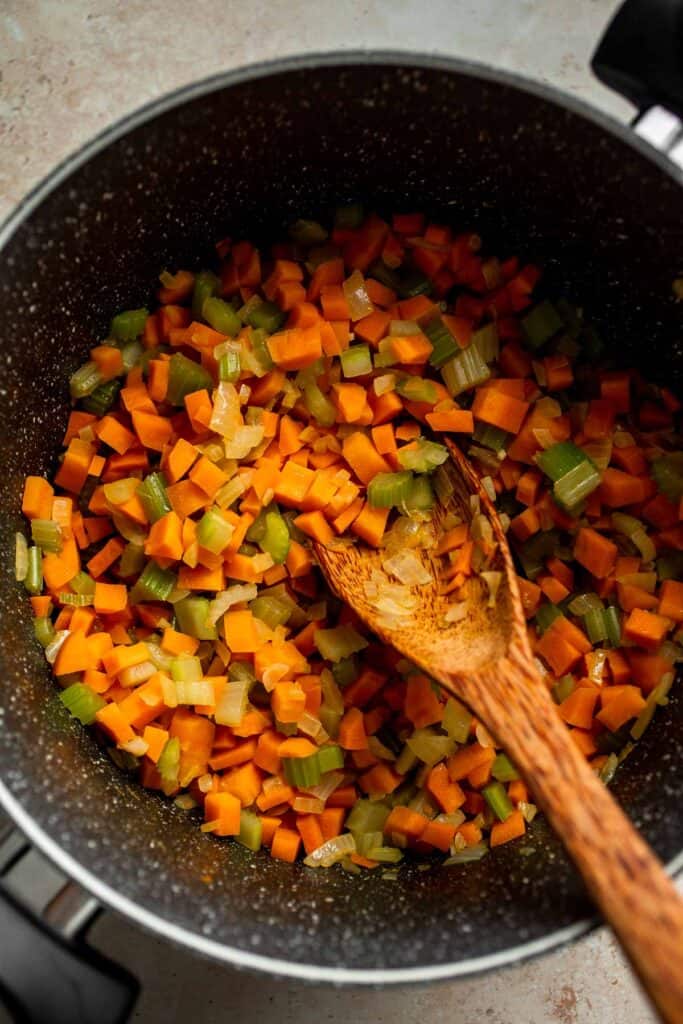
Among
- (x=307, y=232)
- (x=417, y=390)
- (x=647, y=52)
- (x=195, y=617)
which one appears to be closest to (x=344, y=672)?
(x=195, y=617)

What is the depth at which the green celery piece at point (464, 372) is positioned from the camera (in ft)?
5.49

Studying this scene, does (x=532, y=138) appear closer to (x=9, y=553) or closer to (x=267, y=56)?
(x=267, y=56)

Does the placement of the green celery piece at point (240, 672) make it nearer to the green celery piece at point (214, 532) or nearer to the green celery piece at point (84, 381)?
the green celery piece at point (214, 532)

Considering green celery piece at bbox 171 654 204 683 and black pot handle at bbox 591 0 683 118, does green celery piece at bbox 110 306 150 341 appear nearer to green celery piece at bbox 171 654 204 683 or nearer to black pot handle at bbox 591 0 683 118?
green celery piece at bbox 171 654 204 683

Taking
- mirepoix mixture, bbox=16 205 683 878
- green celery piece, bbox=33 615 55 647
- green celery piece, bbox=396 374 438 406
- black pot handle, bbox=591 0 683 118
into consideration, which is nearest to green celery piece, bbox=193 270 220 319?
mirepoix mixture, bbox=16 205 683 878

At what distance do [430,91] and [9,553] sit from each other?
967mm

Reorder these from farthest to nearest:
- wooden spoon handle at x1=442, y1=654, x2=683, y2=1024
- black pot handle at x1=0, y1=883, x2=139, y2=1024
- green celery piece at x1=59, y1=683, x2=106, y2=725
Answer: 1. green celery piece at x1=59, y1=683, x2=106, y2=725
2. black pot handle at x1=0, y1=883, x2=139, y2=1024
3. wooden spoon handle at x1=442, y1=654, x2=683, y2=1024

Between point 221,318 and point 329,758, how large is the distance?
2.46 feet

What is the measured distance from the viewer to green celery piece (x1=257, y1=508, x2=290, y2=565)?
1.62 m

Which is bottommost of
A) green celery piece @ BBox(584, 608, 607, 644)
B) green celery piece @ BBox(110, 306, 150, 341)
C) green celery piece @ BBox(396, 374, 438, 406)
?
green celery piece @ BBox(110, 306, 150, 341)

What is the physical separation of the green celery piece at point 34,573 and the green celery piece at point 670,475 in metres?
1.03

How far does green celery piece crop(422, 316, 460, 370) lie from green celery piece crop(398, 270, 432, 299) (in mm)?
71

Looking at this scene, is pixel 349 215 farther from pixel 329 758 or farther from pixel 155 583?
pixel 329 758

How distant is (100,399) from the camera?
1.68 m
